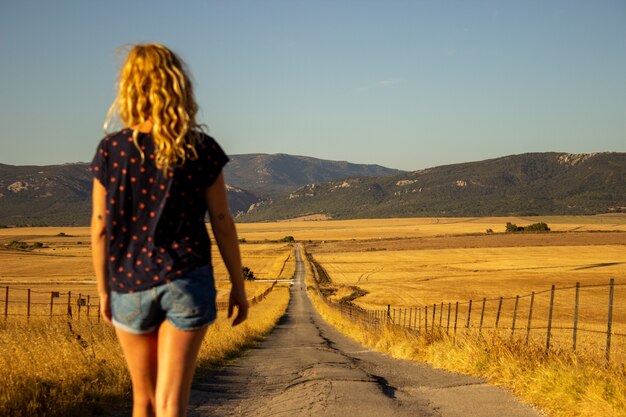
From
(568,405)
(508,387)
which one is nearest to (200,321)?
(568,405)

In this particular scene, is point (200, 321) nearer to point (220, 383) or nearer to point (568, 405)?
point (568, 405)

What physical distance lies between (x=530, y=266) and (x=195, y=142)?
270 feet

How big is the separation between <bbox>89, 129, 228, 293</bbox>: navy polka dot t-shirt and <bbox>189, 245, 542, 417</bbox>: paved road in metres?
3.60

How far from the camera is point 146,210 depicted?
312cm

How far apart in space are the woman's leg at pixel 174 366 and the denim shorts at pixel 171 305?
0.16ft

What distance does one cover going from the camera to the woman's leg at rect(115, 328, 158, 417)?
315 centimetres

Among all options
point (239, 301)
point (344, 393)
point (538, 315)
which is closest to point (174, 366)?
point (239, 301)

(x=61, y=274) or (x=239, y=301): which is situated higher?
(x=239, y=301)

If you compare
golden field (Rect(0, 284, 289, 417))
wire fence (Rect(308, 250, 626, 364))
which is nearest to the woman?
golden field (Rect(0, 284, 289, 417))

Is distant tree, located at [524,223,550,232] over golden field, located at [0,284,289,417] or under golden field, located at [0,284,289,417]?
under

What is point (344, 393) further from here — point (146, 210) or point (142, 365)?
point (146, 210)

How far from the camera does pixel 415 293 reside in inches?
2205

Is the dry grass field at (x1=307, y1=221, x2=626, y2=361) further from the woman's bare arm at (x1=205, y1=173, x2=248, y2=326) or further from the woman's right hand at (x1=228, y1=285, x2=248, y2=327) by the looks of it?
the woman's bare arm at (x1=205, y1=173, x2=248, y2=326)

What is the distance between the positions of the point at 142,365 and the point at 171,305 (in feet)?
1.24
